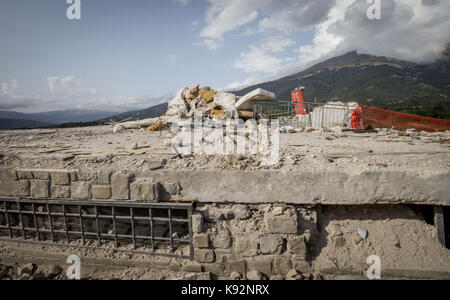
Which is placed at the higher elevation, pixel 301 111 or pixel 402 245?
pixel 301 111

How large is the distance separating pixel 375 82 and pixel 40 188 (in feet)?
337

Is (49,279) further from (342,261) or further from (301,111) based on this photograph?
(301,111)

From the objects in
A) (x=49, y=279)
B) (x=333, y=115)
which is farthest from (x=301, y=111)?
(x=49, y=279)

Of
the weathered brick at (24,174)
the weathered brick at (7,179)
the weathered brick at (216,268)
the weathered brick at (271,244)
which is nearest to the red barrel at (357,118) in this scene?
the weathered brick at (271,244)

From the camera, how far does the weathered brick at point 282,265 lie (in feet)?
10.2

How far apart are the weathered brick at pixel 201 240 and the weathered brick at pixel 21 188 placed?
10.2 feet

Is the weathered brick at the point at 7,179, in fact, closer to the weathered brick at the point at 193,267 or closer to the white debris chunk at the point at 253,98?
the weathered brick at the point at 193,267

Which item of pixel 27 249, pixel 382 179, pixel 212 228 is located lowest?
pixel 27 249

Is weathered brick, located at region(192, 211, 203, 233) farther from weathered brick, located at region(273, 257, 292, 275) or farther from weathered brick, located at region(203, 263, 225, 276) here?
weathered brick, located at region(273, 257, 292, 275)

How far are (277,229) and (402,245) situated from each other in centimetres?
187

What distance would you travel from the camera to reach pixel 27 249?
3.83 metres

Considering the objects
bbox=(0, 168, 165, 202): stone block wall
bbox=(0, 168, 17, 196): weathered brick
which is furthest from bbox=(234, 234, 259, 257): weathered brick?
bbox=(0, 168, 17, 196): weathered brick

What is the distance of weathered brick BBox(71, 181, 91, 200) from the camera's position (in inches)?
137

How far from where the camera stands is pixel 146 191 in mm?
3285
